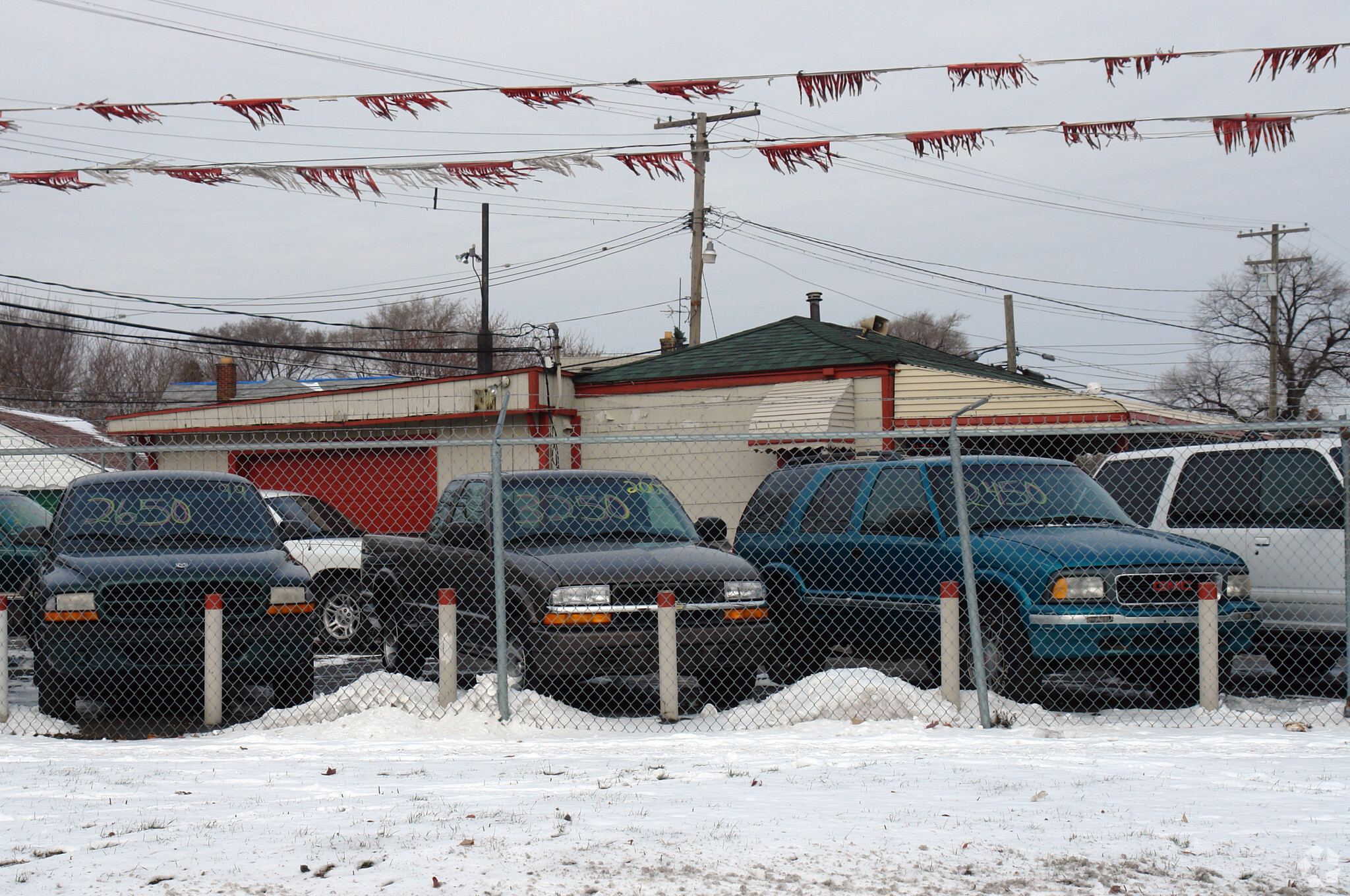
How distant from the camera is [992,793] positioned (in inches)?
208

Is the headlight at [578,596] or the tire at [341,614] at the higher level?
the headlight at [578,596]

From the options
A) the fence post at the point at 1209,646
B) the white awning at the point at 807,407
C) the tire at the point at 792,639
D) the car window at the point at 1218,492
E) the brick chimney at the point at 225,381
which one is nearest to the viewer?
the fence post at the point at 1209,646

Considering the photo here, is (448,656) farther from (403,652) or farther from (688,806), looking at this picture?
(688,806)

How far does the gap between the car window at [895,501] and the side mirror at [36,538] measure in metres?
5.80

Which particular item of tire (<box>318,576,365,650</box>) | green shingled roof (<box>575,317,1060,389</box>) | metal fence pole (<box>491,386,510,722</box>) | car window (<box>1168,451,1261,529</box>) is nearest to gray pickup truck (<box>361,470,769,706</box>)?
metal fence pole (<box>491,386,510,722</box>)

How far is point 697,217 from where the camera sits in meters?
25.6

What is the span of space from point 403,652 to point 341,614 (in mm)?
2651

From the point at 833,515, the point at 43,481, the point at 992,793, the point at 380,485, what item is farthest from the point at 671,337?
the point at 992,793

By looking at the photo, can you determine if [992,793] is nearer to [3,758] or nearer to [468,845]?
[468,845]

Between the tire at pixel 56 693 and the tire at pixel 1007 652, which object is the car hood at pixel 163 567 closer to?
the tire at pixel 56 693

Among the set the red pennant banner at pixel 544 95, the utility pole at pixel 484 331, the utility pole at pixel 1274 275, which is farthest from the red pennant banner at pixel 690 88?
the utility pole at pixel 1274 275

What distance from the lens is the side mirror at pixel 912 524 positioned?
27.1ft

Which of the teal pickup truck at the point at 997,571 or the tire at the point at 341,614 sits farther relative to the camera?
the tire at the point at 341,614

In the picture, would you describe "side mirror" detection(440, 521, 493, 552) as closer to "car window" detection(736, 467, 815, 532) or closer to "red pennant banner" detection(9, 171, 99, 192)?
"car window" detection(736, 467, 815, 532)
